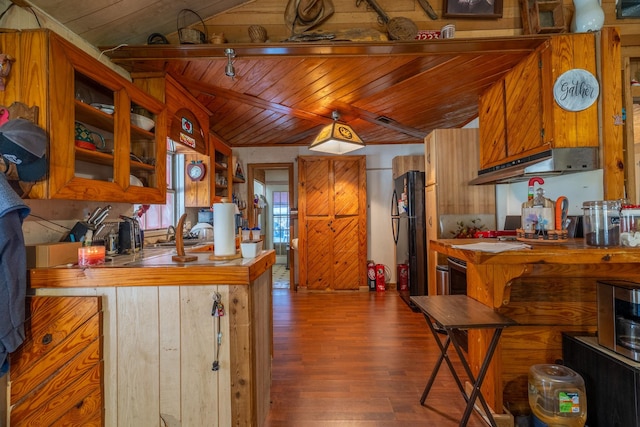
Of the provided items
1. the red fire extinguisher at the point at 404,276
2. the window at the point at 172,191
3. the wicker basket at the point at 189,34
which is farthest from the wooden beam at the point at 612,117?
the window at the point at 172,191

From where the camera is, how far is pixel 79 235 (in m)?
1.67

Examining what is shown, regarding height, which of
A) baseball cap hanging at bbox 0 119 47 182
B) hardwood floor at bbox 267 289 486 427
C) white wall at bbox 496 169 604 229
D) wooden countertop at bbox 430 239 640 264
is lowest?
hardwood floor at bbox 267 289 486 427

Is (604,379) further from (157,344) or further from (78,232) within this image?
(78,232)

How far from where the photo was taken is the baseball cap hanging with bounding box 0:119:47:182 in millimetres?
1240

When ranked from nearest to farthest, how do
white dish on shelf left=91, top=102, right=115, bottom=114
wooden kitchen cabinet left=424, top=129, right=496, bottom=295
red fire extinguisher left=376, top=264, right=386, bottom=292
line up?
white dish on shelf left=91, top=102, right=115, bottom=114 → wooden kitchen cabinet left=424, top=129, right=496, bottom=295 → red fire extinguisher left=376, top=264, right=386, bottom=292

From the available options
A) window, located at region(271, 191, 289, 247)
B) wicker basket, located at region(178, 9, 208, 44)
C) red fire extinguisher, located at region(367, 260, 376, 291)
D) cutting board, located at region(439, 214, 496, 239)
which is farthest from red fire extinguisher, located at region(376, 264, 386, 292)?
wicker basket, located at region(178, 9, 208, 44)

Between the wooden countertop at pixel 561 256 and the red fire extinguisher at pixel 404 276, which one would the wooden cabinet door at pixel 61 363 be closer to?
the wooden countertop at pixel 561 256

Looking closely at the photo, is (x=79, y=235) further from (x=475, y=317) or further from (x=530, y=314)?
(x=530, y=314)

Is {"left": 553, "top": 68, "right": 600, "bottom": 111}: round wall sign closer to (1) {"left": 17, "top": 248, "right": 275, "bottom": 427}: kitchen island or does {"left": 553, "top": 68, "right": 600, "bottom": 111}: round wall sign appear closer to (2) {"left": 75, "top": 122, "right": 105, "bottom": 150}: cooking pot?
(1) {"left": 17, "top": 248, "right": 275, "bottom": 427}: kitchen island

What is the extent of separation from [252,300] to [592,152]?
2.43 meters

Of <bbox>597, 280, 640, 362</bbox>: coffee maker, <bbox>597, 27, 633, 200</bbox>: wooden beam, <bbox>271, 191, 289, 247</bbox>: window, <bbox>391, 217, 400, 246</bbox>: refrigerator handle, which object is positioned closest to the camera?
<bbox>597, 280, 640, 362</bbox>: coffee maker

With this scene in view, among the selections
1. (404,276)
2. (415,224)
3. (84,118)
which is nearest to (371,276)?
(404,276)

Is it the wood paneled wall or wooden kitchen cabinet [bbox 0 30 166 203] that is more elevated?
the wood paneled wall

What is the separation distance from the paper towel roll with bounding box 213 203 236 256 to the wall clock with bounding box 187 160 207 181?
202 centimetres
